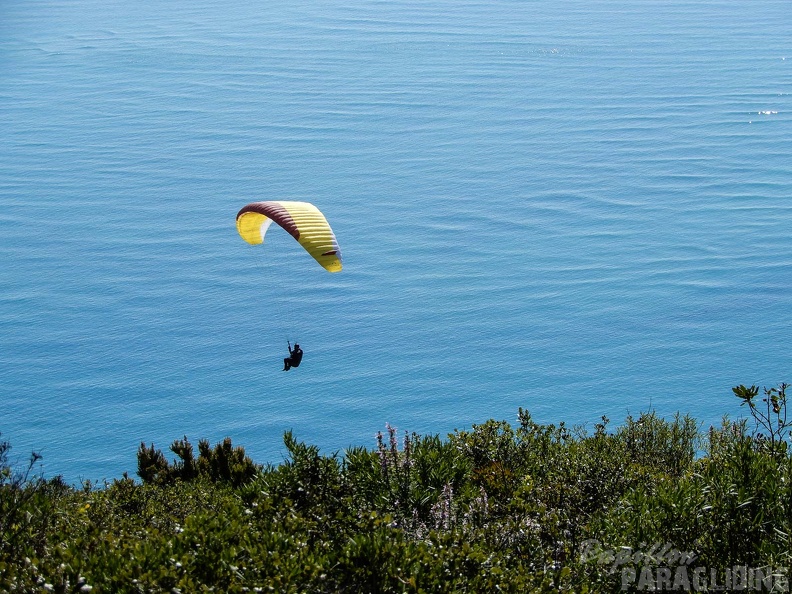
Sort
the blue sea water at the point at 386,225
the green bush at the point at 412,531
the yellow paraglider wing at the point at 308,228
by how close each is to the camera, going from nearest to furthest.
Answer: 1. the green bush at the point at 412,531
2. the yellow paraglider wing at the point at 308,228
3. the blue sea water at the point at 386,225

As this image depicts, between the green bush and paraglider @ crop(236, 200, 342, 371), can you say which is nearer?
the green bush

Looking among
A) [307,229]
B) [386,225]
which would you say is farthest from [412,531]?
[386,225]

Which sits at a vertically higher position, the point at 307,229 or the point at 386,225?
the point at 386,225

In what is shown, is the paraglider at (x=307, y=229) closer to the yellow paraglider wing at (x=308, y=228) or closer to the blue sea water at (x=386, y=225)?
the yellow paraglider wing at (x=308, y=228)

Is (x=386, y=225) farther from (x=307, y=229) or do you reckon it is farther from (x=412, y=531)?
(x=412, y=531)

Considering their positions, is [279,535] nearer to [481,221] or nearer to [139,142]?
[481,221]

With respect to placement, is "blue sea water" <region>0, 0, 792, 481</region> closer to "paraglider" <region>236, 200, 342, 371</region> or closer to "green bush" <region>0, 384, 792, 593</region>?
"paraglider" <region>236, 200, 342, 371</region>

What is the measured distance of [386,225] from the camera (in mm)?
22453

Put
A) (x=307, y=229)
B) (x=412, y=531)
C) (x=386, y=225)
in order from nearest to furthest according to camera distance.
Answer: (x=412, y=531) → (x=307, y=229) → (x=386, y=225)

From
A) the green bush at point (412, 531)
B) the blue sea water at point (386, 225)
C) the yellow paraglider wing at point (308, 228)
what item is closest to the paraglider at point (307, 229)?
the yellow paraglider wing at point (308, 228)

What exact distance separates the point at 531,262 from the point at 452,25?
63.4 feet

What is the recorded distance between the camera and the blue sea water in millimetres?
16484

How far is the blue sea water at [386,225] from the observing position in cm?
1648

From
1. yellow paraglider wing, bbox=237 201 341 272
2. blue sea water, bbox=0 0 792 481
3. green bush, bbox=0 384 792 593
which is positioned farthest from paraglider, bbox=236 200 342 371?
blue sea water, bbox=0 0 792 481
